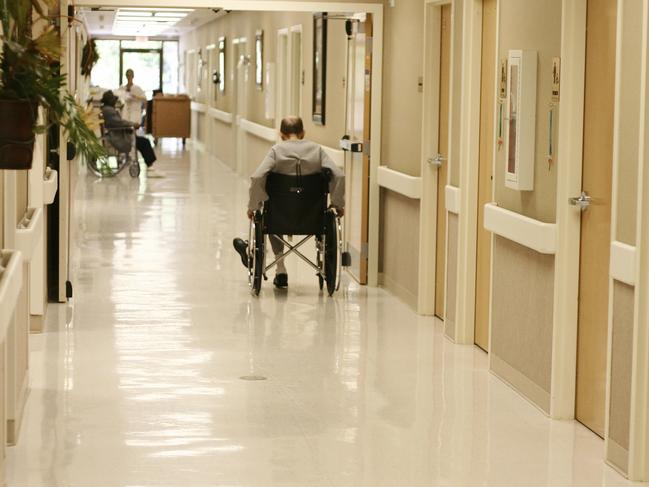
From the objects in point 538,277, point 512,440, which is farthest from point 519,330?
point 512,440

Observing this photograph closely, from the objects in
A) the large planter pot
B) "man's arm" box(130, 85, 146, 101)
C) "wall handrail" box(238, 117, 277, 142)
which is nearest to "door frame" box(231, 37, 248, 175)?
"wall handrail" box(238, 117, 277, 142)

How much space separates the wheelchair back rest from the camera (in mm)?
8836

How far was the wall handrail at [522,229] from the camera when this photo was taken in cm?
583

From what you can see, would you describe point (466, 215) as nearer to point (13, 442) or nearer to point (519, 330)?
point (519, 330)

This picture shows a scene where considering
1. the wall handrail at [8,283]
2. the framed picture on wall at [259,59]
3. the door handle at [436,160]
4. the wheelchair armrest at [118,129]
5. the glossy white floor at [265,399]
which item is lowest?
the glossy white floor at [265,399]

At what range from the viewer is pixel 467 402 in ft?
20.0

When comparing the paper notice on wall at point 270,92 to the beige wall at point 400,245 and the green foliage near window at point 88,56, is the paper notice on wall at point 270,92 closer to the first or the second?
the beige wall at point 400,245

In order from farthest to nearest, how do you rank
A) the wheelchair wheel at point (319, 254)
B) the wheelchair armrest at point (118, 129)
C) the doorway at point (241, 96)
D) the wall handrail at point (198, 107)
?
1. the wall handrail at point (198, 107)
2. the doorway at point (241, 96)
3. the wheelchair armrest at point (118, 129)
4. the wheelchair wheel at point (319, 254)

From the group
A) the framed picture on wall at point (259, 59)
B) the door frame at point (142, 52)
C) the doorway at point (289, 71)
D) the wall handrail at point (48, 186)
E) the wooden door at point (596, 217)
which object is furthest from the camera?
the door frame at point (142, 52)

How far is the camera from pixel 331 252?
9.02 m

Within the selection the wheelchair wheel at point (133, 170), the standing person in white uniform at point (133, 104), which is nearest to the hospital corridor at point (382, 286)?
the wheelchair wheel at point (133, 170)

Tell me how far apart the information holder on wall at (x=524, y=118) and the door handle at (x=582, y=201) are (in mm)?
521

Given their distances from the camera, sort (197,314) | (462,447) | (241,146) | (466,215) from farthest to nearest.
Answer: (241,146) → (197,314) → (466,215) → (462,447)

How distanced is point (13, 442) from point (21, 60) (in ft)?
7.29
